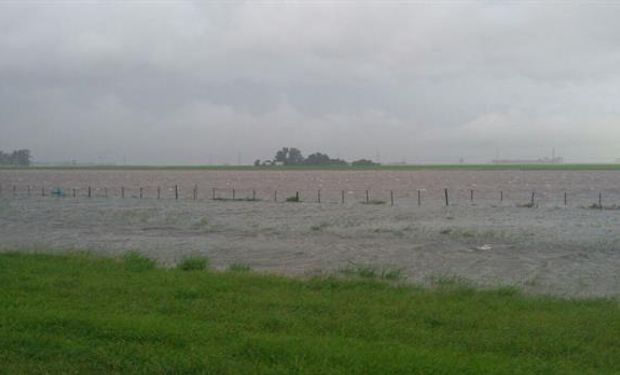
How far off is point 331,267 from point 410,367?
11985 millimetres

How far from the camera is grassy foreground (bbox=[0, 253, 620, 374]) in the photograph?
22.1 feet

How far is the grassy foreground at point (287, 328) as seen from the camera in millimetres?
6746

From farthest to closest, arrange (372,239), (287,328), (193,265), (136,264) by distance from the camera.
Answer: (372,239)
(193,265)
(136,264)
(287,328)

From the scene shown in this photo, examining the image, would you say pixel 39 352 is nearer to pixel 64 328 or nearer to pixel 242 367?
pixel 64 328

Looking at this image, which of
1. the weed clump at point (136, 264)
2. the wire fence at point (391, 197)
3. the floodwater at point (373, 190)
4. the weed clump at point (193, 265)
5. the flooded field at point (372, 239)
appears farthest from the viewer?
the floodwater at point (373, 190)

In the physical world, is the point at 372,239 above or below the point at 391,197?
below

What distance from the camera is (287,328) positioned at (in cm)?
839

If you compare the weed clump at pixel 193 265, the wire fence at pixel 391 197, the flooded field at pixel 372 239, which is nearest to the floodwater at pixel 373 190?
the wire fence at pixel 391 197

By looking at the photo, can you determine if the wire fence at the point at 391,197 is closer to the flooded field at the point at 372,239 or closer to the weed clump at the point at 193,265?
the flooded field at the point at 372,239

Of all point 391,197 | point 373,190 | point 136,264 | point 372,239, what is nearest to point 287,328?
point 136,264

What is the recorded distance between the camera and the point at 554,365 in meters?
6.89

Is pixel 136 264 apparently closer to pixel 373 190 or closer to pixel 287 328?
pixel 287 328

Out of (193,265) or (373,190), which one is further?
(373,190)

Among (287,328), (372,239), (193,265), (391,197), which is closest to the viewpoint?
(287,328)
